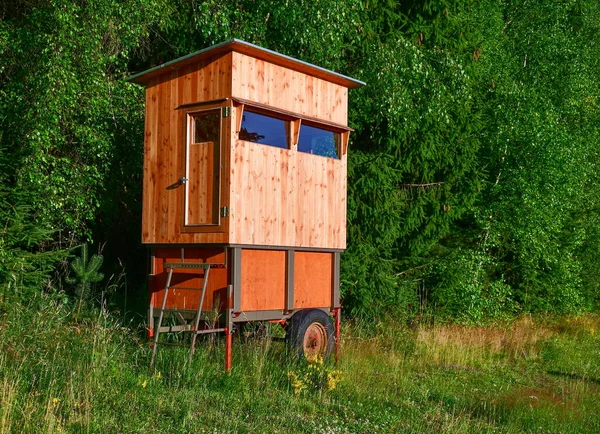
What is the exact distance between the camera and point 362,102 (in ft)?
52.4

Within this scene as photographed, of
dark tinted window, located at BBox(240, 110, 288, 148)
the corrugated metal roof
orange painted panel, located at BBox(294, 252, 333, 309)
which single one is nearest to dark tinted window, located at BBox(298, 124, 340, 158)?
dark tinted window, located at BBox(240, 110, 288, 148)

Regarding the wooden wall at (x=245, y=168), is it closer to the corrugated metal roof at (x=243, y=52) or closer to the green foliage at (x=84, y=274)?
the corrugated metal roof at (x=243, y=52)

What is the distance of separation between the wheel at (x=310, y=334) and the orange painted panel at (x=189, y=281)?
4.35ft

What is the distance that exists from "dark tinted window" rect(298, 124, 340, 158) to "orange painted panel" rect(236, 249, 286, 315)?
1817mm

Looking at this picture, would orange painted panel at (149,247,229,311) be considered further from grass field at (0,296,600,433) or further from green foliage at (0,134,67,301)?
green foliage at (0,134,67,301)

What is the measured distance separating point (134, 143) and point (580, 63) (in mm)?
15048

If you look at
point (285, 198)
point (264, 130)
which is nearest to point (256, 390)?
point (285, 198)

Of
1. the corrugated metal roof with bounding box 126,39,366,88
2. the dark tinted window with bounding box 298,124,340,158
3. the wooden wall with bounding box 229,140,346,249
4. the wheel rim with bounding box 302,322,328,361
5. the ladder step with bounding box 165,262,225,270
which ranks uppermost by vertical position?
the corrugated metal roof with bounding box 126,39,366,88

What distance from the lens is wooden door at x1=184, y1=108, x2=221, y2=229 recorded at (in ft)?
34.4

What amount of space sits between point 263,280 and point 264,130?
222cm

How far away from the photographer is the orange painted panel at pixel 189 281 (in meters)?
10.5

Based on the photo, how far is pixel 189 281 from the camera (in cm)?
1094

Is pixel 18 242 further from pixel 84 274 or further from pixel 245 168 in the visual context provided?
pixel 245 168

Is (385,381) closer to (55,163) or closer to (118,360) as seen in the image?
(118,360)
